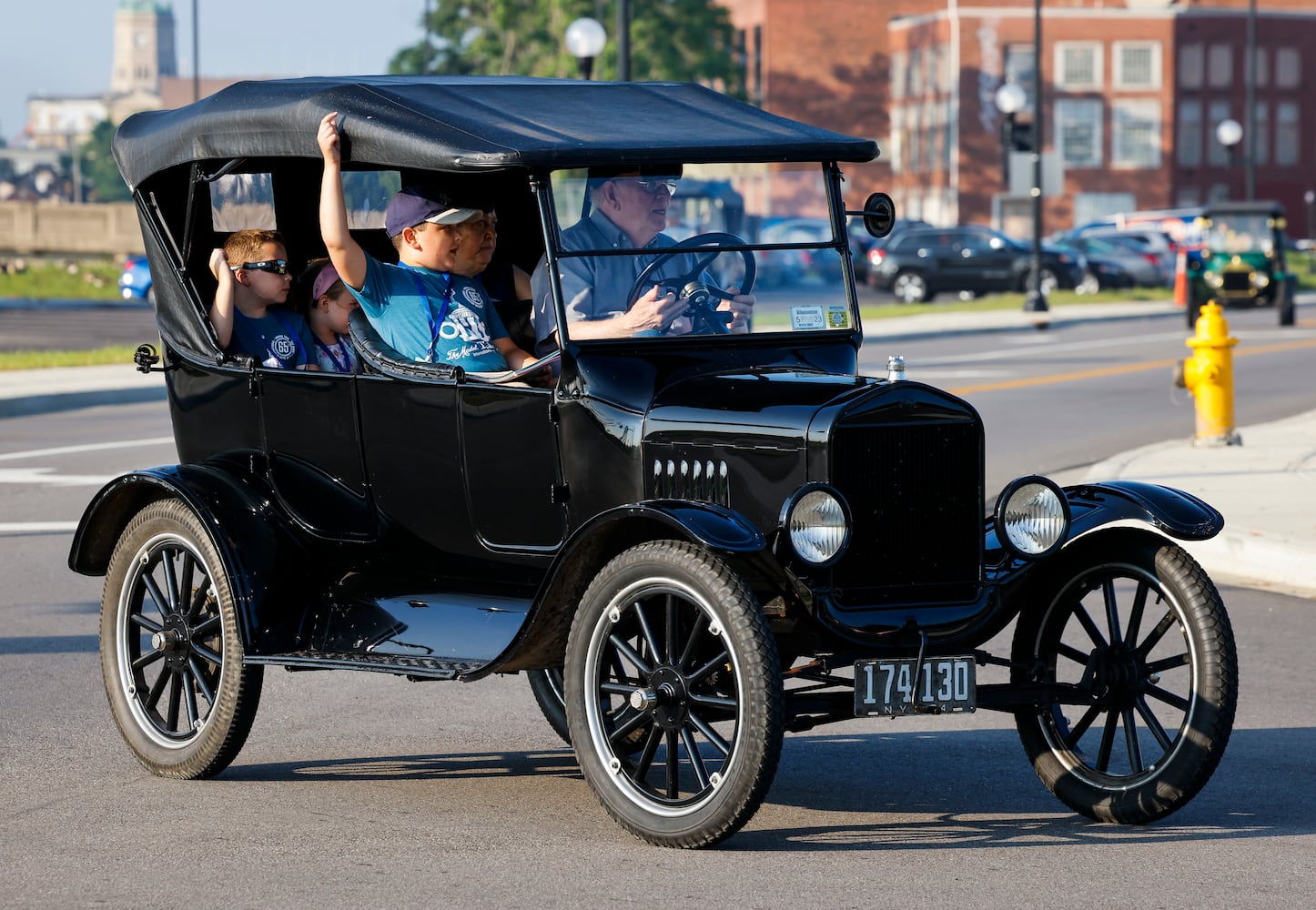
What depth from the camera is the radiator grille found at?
18.6ft

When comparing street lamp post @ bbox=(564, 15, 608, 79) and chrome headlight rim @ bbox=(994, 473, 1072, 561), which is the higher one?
street lamp post @ bbox=(564, 15, 608, 79)

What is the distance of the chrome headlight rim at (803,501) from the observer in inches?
215

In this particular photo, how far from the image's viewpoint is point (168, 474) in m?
6.73

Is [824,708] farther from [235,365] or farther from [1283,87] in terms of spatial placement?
[1283,87]

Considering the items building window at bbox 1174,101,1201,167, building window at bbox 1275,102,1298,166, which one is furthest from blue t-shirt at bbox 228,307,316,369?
building window at bbox 1275,102,1298,166

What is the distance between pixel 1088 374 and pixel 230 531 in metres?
18.5

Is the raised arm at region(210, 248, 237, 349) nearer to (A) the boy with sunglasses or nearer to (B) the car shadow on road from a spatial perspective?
(A) the boy with sunglasses

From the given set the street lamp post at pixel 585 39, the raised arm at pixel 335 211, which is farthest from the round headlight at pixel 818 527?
the street lamp post at pixel 585 39

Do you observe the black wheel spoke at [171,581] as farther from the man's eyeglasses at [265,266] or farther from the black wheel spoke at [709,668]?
the black wheel spoke at [709,668]

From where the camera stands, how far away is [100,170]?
172 metres

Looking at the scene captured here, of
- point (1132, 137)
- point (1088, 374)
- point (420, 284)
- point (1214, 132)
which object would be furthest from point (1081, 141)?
point (420, 284)

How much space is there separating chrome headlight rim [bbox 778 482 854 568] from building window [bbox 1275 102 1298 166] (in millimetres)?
91612

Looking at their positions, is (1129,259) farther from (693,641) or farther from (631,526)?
(693,641)

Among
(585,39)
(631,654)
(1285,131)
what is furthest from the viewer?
(1285,131)
